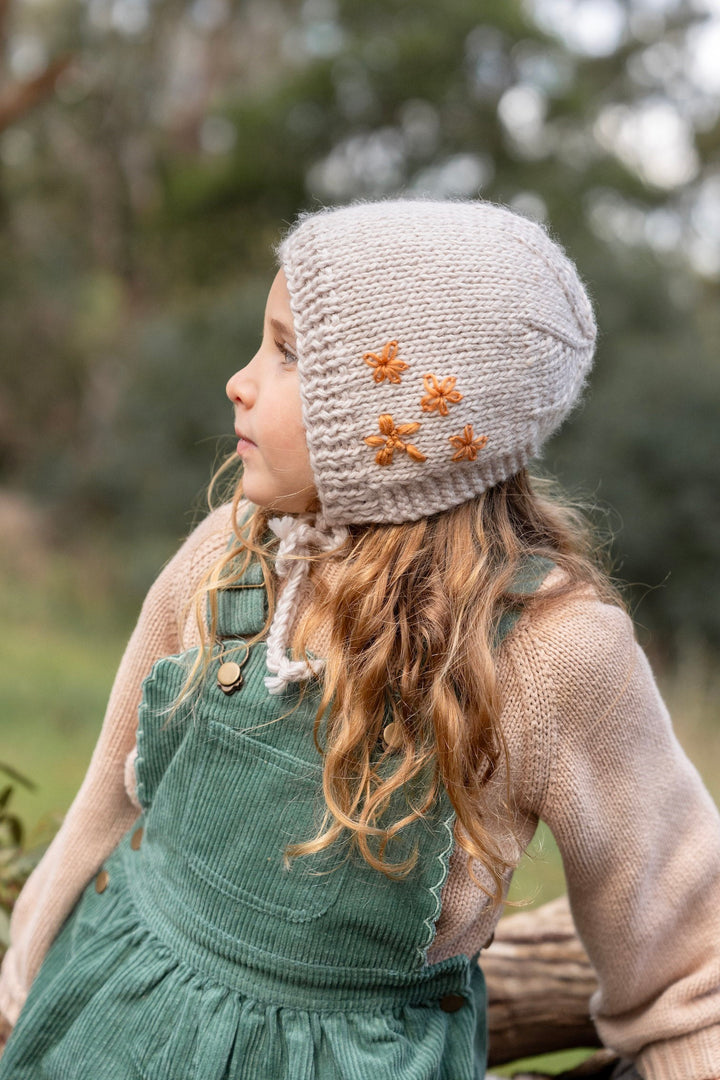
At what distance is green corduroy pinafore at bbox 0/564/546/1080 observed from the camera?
1.57 metres

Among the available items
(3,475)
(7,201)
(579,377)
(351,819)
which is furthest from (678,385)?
(7,201)

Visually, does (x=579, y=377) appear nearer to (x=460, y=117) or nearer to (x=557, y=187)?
(x=557, y=187)

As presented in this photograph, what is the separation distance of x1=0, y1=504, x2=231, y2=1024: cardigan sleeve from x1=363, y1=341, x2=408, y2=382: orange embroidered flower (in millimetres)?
484

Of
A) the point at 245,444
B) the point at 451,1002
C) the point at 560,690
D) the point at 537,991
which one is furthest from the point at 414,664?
the point at 537,991

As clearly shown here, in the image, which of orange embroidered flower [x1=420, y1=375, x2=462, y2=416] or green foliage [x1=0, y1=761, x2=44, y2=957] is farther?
green foliage [x1=0, y1=761, x2=44, y2=957]

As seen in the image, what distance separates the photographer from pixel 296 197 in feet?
32.3

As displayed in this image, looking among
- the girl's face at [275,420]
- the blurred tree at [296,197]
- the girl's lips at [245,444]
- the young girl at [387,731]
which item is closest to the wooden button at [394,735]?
the young girl at [387,731]

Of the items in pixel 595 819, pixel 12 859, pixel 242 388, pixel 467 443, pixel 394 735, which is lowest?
pixel 12 859

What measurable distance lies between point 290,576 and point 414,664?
0.26 metres

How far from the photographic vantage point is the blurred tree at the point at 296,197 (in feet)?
21.0

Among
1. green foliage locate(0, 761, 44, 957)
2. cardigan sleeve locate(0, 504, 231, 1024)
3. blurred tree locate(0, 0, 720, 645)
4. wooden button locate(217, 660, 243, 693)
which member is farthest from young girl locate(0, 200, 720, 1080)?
blurred tree locate(0, 0, 720, 645)

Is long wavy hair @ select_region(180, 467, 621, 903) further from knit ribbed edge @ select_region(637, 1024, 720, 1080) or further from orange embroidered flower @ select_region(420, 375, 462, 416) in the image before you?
knit ribbed edge @ select_region(637, 1024, 720, 1080)

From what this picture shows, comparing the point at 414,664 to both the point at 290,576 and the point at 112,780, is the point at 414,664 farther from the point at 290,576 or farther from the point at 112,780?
the point at 112,780

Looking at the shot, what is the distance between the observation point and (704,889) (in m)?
1.74
